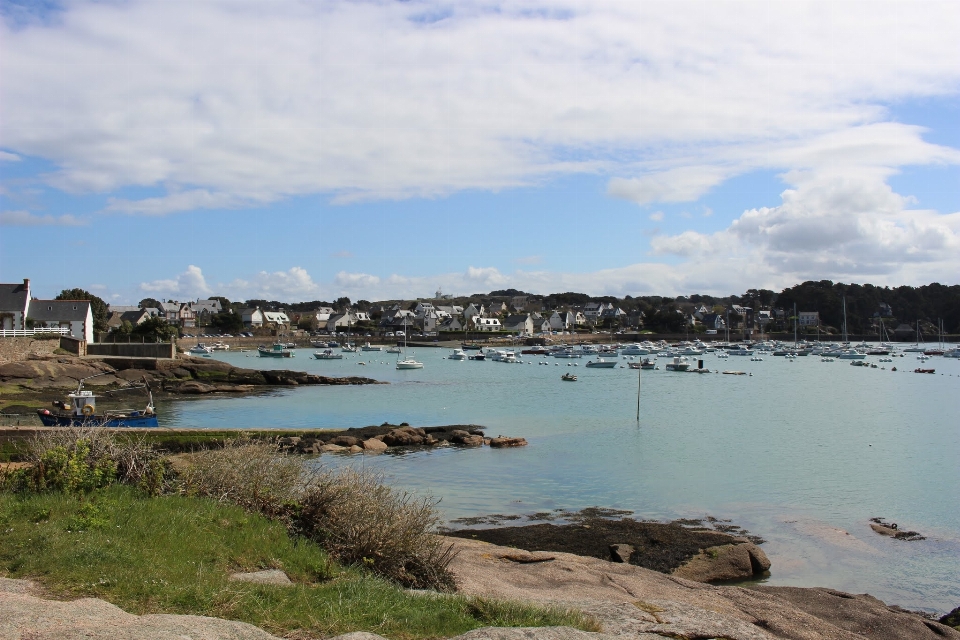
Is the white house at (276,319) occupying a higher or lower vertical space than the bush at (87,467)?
higher

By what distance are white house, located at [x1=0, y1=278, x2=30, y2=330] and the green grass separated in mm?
67171

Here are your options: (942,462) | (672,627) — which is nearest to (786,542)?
(672,627)

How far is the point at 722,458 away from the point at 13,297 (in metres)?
65.7

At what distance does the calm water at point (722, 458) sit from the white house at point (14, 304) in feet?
87.7

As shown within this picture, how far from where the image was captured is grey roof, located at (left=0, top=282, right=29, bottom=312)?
6862 cm

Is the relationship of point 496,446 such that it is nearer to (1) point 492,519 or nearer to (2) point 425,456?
(2) point 425,456

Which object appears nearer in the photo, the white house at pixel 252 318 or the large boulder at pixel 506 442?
the large boulder at pixel 506 442

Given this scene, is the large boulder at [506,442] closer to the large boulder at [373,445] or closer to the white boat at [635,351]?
the large boulder at [373,445]

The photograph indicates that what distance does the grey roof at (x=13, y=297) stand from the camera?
68625 millimetres

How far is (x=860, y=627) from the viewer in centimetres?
1239

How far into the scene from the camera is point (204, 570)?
8.59 metres

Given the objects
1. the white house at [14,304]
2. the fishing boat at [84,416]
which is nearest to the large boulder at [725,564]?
the fishing boat at [84,416]

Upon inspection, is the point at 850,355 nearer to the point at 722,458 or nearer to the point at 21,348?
the point at 722,458

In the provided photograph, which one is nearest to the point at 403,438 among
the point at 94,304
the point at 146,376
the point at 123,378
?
the point at 146,376
